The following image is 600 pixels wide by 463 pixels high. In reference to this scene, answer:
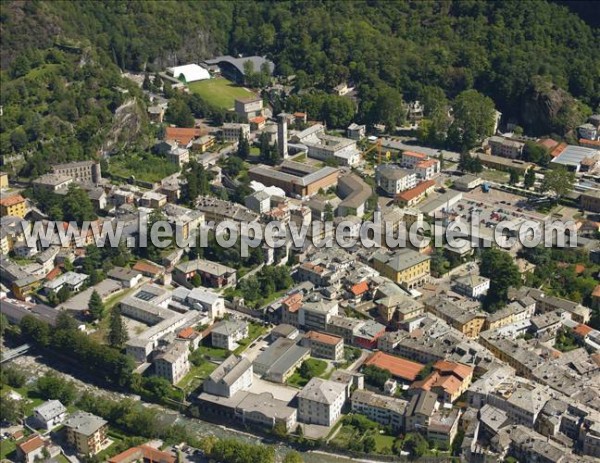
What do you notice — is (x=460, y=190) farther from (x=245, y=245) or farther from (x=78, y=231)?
(x=78, y=231)

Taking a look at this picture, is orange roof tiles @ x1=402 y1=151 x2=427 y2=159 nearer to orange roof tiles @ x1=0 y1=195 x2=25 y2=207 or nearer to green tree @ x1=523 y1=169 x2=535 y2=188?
green tree @ x1=523 y1=169 x2=535 y2=188

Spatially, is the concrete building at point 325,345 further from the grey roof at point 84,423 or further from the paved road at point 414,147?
the paved road at point 414,147

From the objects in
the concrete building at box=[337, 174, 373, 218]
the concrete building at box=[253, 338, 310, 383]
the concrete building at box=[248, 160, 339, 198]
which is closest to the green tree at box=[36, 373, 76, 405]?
the concrete building at box=[253, 338, 310, 383]

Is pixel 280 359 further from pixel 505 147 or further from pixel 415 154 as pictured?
pixel 505 147

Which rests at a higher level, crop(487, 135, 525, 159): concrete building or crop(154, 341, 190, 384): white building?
crop(487, 135, 525, 159): concrete building

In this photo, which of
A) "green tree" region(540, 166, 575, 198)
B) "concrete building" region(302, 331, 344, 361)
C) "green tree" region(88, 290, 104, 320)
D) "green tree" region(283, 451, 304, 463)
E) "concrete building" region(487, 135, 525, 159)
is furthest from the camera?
"concrete building" region(487, 135, 525, 159)
